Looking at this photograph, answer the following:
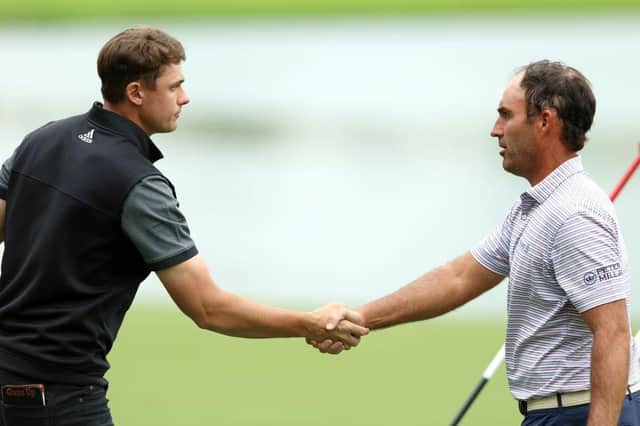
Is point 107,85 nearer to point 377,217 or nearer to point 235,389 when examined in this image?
point 235,389

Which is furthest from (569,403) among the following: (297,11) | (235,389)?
(297,11)

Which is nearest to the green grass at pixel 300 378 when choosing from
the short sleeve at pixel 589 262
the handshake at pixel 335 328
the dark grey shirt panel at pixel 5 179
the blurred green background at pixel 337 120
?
the blurred green background at pixel 337 120

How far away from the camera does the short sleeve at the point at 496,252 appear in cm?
363

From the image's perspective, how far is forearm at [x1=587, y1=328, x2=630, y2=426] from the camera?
3.01 m

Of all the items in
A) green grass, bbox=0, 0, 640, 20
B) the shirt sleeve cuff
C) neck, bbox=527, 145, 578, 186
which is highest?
green grass, bbox=0, 0, 640, 20

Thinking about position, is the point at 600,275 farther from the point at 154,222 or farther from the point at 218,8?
the point at 218,8

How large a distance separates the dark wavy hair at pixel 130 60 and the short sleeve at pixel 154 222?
0.31 metres

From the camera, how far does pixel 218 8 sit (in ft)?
43.2

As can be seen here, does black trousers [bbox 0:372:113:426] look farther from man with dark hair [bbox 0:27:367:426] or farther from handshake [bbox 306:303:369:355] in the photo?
handshake [bbox 306:303:369:355]

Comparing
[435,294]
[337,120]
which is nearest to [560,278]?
[435,294]

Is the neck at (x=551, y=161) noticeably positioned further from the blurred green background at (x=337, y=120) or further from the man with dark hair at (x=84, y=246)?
the blurred green background at (x=337, y=120)

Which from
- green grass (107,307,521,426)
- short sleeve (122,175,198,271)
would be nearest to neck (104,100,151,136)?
short sleeve (122,175,198,271)

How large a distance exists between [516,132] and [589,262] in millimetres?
434

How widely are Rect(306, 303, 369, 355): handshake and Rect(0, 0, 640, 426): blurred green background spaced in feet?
17.9
